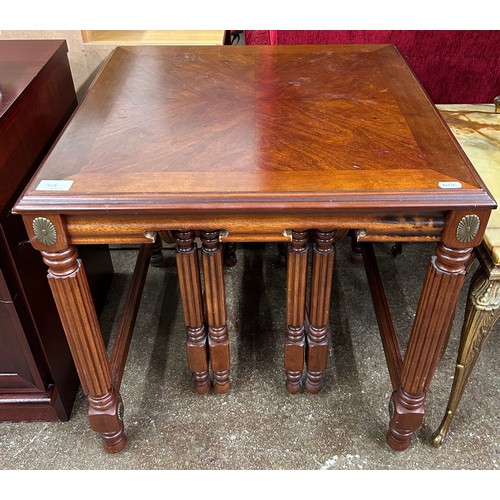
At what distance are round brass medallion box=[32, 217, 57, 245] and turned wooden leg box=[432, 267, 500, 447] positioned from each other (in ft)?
2.10

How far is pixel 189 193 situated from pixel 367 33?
81 cm

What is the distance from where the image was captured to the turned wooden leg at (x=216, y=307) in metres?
0.87

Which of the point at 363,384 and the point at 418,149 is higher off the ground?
the point at 418,149

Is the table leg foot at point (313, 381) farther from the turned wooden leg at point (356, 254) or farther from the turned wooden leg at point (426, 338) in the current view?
the turned wooden leg at point (356, 254)

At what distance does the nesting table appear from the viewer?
2.42ft

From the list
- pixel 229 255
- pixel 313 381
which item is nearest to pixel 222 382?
pixel 313 381

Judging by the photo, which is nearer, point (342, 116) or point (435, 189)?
point (435, 189)

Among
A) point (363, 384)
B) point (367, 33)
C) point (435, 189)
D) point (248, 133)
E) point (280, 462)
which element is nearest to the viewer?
point (435, 189)

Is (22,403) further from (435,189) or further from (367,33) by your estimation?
(367,33)

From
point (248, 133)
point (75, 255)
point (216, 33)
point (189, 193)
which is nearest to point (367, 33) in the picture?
point (216, 33)

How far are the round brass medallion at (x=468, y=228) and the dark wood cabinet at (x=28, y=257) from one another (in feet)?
2.19

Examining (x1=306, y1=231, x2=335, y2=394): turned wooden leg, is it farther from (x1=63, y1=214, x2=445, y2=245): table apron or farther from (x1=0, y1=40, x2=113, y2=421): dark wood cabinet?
(x1=0, y1=40, x2=113, y2=421): dark wood cabinet

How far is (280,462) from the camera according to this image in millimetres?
996

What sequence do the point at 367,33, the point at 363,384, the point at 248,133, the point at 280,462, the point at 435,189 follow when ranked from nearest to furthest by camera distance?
the point at 435,189 → the point at 248,133 → the point at 280,462 → the point at 363,384 → the point at 367,33
